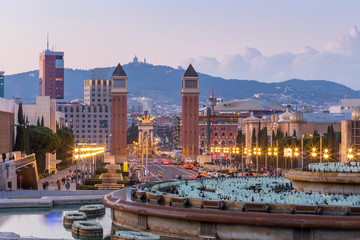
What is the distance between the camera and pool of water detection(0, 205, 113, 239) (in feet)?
98.4

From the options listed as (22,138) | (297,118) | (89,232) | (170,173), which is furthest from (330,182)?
(297,118)

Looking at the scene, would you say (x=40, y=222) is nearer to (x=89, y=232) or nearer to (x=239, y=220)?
(x=89, y=232)

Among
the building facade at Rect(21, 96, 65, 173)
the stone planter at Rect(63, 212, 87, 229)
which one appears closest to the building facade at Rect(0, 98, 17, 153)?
the building facade at Rect(21, 96, 65, 173)

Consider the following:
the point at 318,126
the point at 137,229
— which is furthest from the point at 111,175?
the point at 137,229

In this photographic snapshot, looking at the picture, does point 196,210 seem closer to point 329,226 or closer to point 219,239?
point 219,239

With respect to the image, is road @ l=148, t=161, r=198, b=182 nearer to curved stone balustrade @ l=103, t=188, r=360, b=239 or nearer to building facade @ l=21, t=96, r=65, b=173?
building facade @ l=21, t=96, r=65, b=173

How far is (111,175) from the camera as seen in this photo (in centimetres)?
10312

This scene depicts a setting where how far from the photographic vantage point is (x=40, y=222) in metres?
33.6

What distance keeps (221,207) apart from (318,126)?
12986 centimetres

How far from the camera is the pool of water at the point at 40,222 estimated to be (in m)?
30.0

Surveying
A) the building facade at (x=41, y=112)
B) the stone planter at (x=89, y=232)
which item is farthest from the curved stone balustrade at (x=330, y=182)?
the building facade at (x=41, y=112)

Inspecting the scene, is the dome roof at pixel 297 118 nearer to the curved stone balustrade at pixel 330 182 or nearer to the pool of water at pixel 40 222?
the pool of water at pixel 40 222

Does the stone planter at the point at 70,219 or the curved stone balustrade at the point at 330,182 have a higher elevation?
the curved stone balustrade at the point at 330,182

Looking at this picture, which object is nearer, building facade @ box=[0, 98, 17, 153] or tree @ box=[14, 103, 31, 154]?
building facade @ box=[0, 98, 17, 153]
